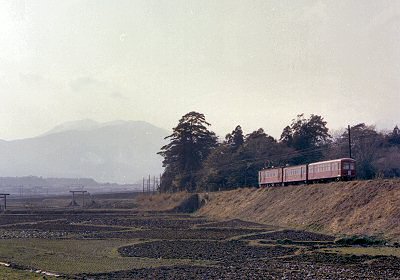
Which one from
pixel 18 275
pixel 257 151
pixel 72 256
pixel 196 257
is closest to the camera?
pixel 18 275

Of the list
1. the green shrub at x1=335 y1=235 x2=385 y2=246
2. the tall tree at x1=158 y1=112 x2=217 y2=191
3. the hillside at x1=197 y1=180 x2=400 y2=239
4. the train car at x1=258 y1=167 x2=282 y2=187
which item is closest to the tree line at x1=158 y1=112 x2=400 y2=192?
the tall tree at x1=158 y1=112 x2=217 y2=191

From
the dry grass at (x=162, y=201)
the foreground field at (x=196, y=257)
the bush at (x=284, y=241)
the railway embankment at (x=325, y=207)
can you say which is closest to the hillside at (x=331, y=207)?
the railway embankment at (x=325, y=207)

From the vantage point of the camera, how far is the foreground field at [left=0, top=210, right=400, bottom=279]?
26.2 meters

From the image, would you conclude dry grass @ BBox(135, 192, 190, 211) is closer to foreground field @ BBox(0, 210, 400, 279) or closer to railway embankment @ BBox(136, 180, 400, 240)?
railway embankment @ BBox(136, 180, 400, 240)

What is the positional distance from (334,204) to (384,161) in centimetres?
4039

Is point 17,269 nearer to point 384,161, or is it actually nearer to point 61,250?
point 61,250

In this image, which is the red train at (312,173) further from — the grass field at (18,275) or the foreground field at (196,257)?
the grass field at (18,275)

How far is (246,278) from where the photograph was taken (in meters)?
24.5

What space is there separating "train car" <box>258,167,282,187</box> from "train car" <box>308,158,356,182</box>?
430 inches

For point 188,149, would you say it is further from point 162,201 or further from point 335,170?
point 335,170

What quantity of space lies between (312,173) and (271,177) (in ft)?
45.8

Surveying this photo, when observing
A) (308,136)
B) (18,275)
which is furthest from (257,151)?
(18,275)

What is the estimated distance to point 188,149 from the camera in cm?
11981

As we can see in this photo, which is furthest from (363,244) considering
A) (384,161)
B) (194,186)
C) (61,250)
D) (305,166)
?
(194,186)
